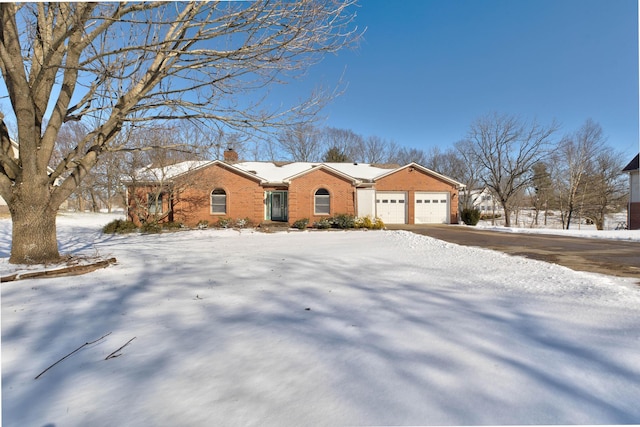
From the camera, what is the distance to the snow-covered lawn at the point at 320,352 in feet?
5.37

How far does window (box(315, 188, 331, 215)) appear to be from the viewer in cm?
1781

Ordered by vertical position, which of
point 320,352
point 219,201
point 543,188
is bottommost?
point 320,352

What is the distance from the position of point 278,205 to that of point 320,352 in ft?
59.8

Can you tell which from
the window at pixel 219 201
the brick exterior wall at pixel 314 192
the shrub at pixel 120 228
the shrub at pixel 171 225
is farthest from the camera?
the brick exterior wall at pixel 314 192

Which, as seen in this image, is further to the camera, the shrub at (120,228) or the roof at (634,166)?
the roof at (634,166)

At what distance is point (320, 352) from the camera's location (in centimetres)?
227

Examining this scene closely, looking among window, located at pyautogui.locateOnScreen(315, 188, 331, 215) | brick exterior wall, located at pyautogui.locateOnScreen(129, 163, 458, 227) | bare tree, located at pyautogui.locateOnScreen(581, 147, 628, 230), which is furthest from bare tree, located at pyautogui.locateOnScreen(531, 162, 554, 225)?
window, located at pyautogui.locateOnScreen(315, 188, 331, 215)

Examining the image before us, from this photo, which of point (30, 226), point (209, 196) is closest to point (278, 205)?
point (209, 196)

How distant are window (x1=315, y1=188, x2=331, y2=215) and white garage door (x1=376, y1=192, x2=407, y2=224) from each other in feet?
13.5

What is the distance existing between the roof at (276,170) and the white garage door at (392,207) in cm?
151

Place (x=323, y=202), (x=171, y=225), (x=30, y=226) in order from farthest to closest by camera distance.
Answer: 1. (x=323, y=202)
2. (x=171, y=225)
3. (x=30, y=226)

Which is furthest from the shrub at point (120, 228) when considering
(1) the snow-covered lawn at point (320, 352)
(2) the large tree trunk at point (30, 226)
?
(1) the snow-covered lawn at point (320, 352)

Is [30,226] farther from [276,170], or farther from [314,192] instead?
[276,170]

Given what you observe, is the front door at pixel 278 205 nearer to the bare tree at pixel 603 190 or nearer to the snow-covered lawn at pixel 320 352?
the snow-covered lawn at pixel 320 352
